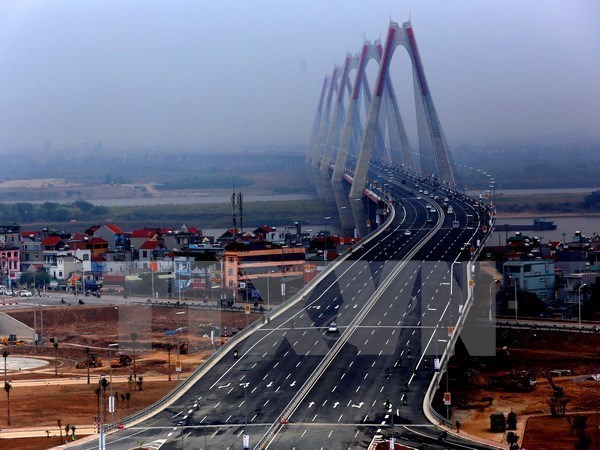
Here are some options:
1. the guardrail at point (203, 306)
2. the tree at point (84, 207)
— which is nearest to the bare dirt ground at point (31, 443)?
the guardrail at point (203, 306)

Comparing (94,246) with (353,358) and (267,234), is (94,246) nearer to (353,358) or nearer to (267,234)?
(267,234)

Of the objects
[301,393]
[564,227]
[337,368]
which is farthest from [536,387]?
[564,227]

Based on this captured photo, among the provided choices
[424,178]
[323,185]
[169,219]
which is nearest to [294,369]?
[424,178]

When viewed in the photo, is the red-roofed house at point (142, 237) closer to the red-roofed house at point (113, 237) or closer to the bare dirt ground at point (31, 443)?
the red-roofed house at point (113, 237)

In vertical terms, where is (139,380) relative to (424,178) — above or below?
below

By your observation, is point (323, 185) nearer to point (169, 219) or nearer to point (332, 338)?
point (169, 219)

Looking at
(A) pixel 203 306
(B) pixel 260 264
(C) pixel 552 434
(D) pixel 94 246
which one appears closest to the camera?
(C) pixel 552 434
